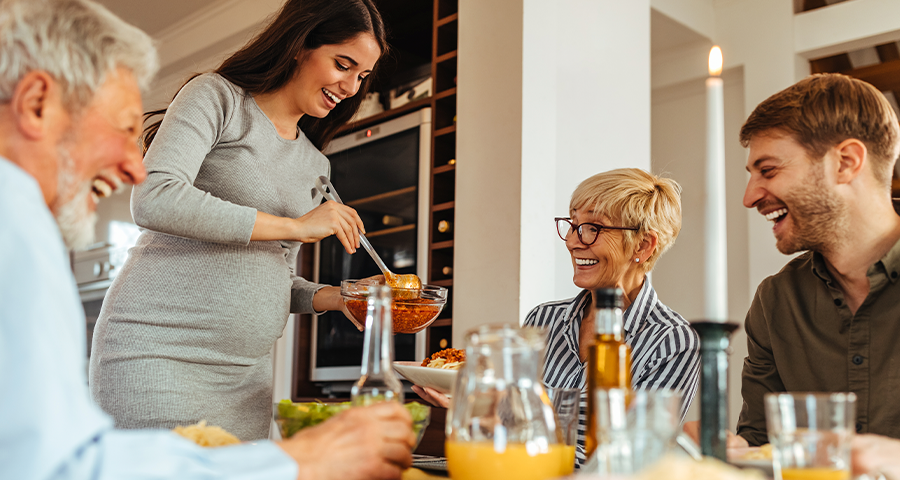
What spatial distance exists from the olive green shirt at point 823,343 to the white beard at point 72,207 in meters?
1.11

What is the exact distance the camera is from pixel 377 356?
0.75 metres

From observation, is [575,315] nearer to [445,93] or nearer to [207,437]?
[207,437]

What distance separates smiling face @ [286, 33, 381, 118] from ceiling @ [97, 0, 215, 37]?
2830 mm

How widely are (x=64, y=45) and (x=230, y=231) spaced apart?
→ 0.59 metres

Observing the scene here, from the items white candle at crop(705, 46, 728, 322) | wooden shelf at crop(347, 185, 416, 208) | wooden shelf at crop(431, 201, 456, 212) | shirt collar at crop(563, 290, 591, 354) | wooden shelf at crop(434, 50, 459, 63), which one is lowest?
shirt collar at crop(563, 290, 591, 354)

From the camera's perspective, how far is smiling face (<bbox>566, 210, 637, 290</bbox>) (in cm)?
181

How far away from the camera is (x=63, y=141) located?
752 millimetres

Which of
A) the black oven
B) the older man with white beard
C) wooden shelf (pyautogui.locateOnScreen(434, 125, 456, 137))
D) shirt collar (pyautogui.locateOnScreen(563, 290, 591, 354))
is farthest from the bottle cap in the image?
the black oven

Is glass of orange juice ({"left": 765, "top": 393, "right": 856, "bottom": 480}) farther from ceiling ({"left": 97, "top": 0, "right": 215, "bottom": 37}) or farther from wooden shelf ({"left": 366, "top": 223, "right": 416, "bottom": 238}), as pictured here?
ceiling ({"left": 97, "top": 0, "right": 215, "bottom": 37})

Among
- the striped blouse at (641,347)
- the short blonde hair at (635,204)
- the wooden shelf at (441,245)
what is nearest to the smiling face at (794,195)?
the striped blouse at (641,347)

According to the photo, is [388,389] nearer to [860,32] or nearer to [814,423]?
[814,423]

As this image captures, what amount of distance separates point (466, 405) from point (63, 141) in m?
0.50

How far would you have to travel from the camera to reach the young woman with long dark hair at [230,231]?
130 cm

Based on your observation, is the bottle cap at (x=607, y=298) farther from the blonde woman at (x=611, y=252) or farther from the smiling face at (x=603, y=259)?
the smiling face at (x=603, y=259)
